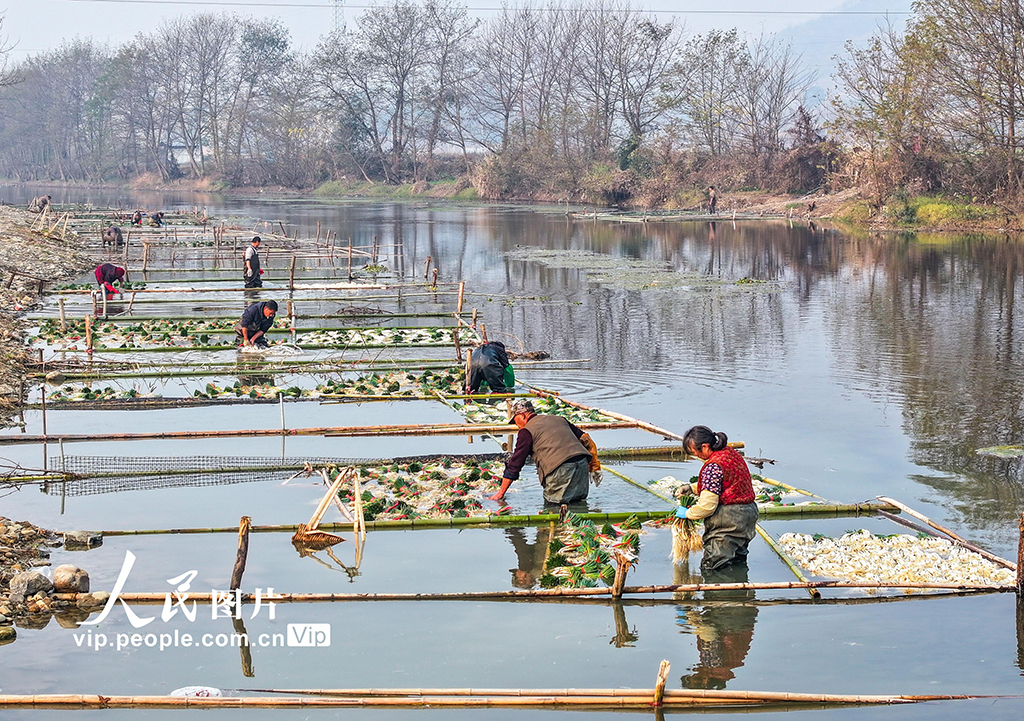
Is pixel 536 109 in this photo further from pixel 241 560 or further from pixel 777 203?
pixel 241 560

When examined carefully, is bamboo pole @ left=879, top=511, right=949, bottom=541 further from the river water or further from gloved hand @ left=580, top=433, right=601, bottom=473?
gloved hand @ left=580, top=433, right=601, bottom=473

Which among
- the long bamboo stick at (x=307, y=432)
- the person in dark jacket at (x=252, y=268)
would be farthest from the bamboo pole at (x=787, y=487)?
the person in dark jacket at (x=252, y=268)

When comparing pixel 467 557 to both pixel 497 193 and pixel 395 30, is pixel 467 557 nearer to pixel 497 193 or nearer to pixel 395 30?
pixel 497 193

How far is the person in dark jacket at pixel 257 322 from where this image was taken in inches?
817

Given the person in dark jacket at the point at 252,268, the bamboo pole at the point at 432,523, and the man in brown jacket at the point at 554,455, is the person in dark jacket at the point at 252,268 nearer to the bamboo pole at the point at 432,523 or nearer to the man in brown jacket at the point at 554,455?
the bamboo pole at the point at 432,523

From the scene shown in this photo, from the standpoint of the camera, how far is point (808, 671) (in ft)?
27.8

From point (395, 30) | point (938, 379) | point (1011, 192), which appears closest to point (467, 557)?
point (938, 379)

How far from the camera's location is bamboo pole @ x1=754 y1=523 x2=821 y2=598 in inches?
382

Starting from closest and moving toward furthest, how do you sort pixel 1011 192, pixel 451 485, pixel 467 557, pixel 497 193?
pixel 467 557
pixel 451 485
pixel 1011 192
pixel 497 193

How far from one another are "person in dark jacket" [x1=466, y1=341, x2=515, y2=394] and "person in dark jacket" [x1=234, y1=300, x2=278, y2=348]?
220 inches

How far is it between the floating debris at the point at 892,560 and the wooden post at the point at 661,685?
320 centimetres

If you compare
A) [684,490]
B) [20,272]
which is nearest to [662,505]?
[684,490]

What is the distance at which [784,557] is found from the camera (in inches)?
411

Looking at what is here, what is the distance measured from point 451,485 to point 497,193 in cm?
7152
